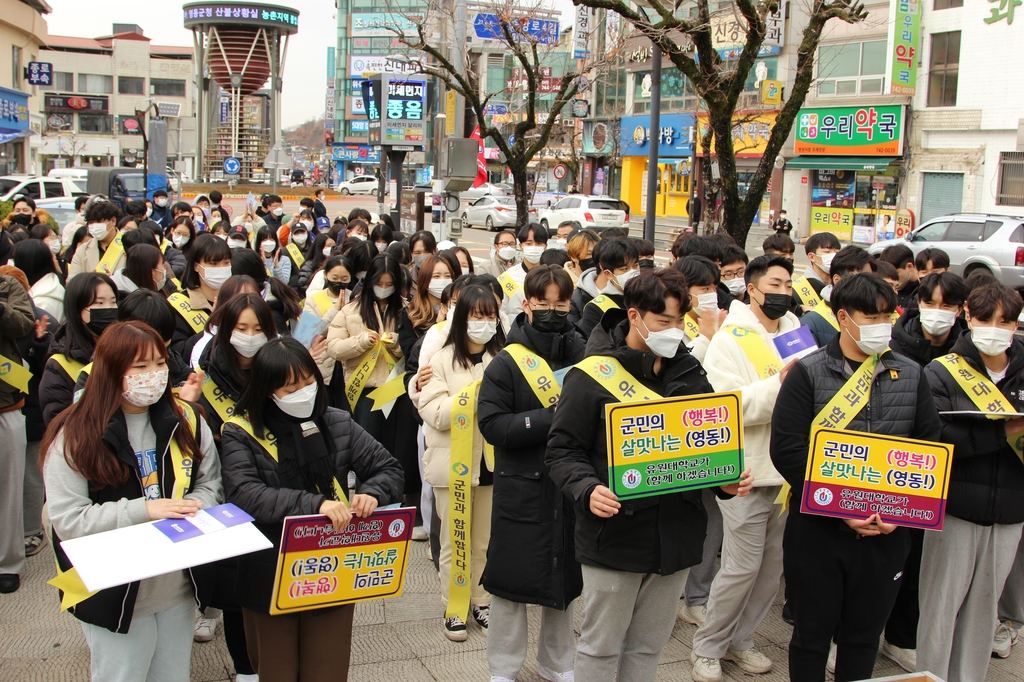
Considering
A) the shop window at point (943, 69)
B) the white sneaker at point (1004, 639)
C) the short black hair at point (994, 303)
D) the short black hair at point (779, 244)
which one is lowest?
the white sneaker at point (1004, 639)

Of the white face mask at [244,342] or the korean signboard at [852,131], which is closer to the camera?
the white face mask at [244,342]

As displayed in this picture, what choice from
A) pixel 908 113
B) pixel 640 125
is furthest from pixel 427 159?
pixel 640 125

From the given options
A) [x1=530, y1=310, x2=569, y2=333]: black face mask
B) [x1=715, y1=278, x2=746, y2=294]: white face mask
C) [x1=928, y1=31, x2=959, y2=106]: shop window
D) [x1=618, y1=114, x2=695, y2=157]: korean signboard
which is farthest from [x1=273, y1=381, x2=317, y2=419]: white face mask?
[x1=618, y1=114, x2=695, y2=157]: korean signboard

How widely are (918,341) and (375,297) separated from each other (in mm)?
3461

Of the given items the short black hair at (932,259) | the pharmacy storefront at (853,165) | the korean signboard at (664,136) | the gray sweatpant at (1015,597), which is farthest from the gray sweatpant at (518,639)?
the korean signboard at (664,136)

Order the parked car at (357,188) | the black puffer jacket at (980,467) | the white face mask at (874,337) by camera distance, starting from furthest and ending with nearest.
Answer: the parked car at (357,188) → the black puffer jacket at (980,467) → the white face mask at (874,337)

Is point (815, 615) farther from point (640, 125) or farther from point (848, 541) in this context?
point (640, 125)

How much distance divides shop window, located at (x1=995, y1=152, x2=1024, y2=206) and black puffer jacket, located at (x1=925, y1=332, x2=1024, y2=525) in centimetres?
2627

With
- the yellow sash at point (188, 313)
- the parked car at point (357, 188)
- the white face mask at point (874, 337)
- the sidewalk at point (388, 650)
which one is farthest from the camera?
the parked car at point (357, 188)

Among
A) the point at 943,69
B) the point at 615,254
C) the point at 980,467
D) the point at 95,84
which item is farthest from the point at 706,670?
the point at 95,84

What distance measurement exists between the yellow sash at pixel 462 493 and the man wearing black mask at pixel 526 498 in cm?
51

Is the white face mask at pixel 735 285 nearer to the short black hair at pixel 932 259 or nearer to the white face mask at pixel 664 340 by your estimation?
the short black hair at pixel 932 259

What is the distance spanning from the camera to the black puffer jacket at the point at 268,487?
3387 mm

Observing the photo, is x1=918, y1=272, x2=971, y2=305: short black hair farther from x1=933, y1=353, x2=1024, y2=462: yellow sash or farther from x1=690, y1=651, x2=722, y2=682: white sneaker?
x1=690, y1=651, x2=722, y2=682: white sneaker
